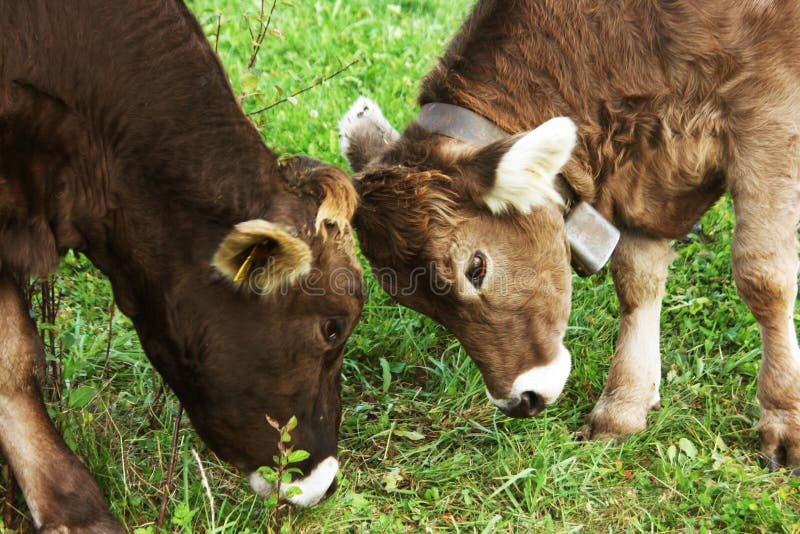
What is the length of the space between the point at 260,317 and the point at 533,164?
1356 mm

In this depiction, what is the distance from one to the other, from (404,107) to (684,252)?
7.46ft

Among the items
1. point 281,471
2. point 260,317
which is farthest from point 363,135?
point 281,471

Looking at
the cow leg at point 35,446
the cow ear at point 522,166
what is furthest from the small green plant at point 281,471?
the cow ear at point 522,166

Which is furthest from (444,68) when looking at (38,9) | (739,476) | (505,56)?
(739,476)

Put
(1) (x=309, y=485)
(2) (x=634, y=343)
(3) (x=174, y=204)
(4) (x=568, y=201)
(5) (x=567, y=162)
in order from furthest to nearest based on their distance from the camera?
(2) (x=634, y=343), (4) (x=568, y=201), (5) (x=567, y=162), (1) (x=309, y=485), (3) (x=174, y=204)

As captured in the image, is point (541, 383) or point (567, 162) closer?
point (541, 383)

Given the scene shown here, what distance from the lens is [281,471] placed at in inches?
137

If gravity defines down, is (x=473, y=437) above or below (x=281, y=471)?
below

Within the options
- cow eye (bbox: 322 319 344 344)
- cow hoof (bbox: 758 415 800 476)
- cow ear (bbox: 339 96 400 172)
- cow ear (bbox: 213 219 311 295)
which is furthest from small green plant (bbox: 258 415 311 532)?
cow hoof (bbox: 758 415 800 476)

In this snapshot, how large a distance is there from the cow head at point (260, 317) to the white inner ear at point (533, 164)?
0.80 meters

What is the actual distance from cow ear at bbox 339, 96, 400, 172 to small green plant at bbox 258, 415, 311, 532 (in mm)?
1574

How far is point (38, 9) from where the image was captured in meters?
3.45

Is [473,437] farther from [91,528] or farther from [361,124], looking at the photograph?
[91,528]

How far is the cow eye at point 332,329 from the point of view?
11.8ft
